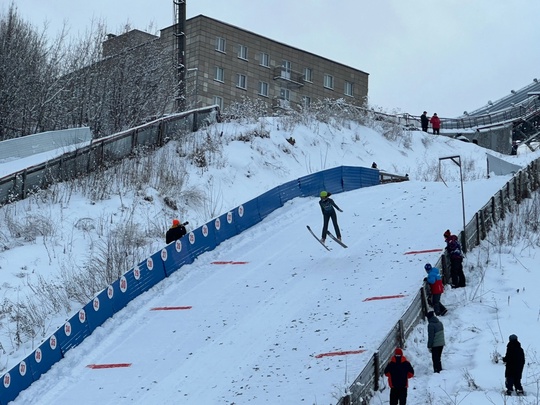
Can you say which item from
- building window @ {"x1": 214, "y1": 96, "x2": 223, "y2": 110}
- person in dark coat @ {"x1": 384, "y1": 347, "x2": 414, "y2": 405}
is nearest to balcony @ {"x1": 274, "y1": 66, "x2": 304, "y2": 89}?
building window @ {"x1": 214, "y1": 96, "x2": 223, "y2": 110}

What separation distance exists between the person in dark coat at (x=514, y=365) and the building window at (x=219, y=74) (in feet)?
151

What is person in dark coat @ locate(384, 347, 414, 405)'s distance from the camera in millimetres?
13281

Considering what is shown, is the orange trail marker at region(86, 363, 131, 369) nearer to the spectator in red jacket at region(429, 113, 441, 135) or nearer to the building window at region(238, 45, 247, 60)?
the spectator in red jacket at region(429, 113, 441, 135)

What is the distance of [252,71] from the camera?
5997 centimetres

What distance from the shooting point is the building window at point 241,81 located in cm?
5912

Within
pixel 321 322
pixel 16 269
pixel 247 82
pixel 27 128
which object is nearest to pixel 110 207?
pixel 16 269

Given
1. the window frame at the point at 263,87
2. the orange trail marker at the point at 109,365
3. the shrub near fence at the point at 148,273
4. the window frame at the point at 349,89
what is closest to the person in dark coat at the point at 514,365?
the orange trail marker at the point at 109,365

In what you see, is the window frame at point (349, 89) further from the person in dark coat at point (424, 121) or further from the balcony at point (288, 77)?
the person in dark coat at point (424, 121)

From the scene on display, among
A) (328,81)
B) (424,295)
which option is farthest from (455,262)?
(328,81)

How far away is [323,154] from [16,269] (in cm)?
2048

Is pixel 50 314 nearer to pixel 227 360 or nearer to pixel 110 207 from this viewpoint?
pixel 227 360

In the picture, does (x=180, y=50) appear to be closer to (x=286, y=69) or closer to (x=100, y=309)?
(x=100, y=309)

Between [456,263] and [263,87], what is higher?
[263,87]

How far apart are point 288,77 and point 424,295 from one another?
46.0 meters
